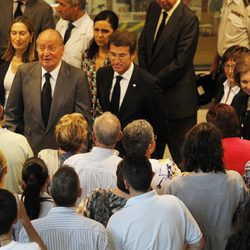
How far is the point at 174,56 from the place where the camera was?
7668 millimetres

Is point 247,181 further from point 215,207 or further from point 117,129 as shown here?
point 117,129

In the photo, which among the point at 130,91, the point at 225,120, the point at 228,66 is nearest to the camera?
the point at 225,120

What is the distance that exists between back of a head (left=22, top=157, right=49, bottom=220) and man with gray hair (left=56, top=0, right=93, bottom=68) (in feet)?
9.64

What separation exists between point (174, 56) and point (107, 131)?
2.42 m

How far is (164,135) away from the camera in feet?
23.3

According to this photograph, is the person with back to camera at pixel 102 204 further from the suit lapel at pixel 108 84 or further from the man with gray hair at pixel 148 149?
the suit lapel at pixel 108 84

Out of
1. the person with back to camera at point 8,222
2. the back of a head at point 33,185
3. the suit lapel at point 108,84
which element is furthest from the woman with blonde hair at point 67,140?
the person with back to camera at point 8,222

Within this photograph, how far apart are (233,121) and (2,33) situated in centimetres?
320

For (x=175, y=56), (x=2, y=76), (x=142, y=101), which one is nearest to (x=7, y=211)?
(x=142, y=101)

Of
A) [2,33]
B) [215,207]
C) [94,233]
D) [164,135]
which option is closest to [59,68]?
[164,135]

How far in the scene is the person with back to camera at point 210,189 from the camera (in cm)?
502

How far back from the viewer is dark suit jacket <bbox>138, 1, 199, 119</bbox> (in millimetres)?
7586

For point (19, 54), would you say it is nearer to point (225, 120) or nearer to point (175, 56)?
point (175, 56)

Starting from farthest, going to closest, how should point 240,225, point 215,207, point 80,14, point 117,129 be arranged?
point 80,14 < point 117,129 < point 215,207 < point 240,225
